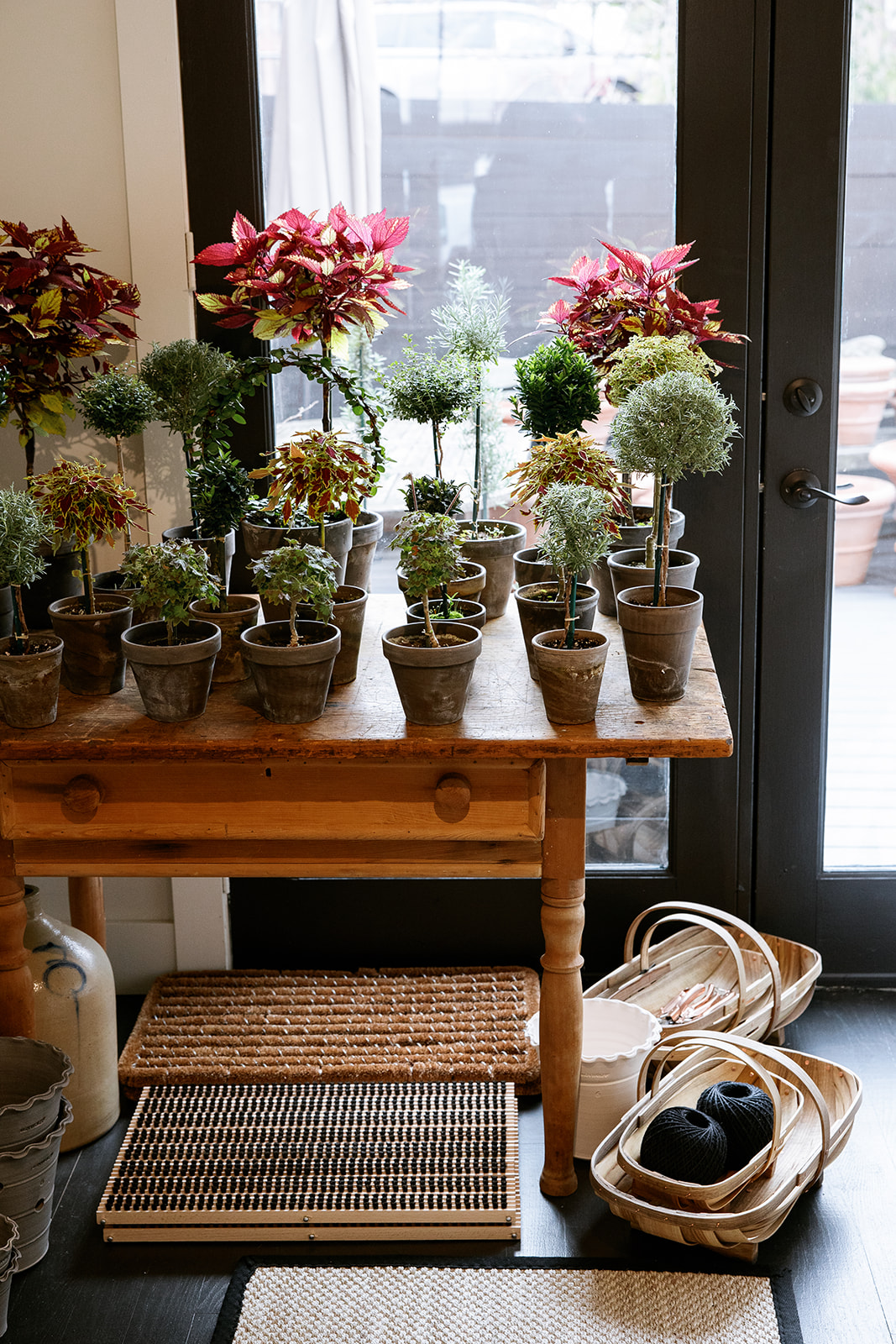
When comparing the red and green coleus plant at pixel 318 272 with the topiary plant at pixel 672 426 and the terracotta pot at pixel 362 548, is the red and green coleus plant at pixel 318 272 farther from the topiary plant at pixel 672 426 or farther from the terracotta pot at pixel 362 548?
the topiary plant at pixel 672 426

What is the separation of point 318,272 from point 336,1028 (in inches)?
54.4

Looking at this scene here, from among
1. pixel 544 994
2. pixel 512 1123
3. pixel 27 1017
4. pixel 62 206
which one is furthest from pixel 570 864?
pixel 62 206

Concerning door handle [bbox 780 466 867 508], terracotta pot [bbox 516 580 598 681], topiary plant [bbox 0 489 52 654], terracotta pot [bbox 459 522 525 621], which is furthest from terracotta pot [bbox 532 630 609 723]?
door handle [bbox 780 466 867 508]

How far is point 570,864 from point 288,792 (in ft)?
1.40

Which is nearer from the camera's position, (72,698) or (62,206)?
(72,698)

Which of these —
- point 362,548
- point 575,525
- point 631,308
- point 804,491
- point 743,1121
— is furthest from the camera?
point 804,491

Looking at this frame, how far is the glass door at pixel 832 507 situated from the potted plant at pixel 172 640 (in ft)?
3.87

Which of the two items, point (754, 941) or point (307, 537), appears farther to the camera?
point (754, 941)

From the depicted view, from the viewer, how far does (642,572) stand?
6.68 ft

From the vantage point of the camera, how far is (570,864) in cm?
195

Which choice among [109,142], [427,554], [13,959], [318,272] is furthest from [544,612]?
[109,142]

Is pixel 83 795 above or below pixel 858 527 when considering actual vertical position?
below

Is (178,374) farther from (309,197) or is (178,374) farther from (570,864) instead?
(570,864)

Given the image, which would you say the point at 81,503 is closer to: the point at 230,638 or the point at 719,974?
the point at 230,638
